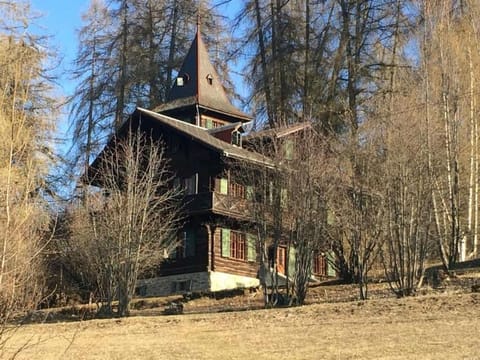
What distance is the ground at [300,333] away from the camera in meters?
14.7

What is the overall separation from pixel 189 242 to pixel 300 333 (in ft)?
53.0

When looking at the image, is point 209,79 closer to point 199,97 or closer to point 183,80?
point 183,80

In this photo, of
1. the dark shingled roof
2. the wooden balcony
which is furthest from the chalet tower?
the wooden balcony

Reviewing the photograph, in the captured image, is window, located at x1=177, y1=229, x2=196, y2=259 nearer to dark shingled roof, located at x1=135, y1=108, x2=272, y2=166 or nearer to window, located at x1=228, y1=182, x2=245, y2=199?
window, located at x1=228, y1=182, x2=245, y2=199

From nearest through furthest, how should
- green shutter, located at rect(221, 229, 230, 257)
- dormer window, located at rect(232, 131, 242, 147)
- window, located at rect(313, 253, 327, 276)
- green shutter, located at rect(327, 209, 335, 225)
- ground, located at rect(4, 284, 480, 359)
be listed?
ground, located at rect(4, 284, 480, 359), green shutter, located at rect(327, 209, 335, 225), green shutter, located at rect(221, 229, 230, 257), window, located at rect(313, 253, 327, 276), dormer window, located at rect(232, 131, 242, 147)

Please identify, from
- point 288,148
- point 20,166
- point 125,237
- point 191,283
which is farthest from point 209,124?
point 20,166

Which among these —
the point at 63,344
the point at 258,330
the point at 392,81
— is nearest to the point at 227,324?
the point at 258,330

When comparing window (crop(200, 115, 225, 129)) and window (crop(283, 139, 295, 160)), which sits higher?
window (crop(200, 115, 225, 129))

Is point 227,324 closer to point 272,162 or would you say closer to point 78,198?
point 272,162

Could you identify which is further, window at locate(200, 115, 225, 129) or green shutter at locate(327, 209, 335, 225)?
window at locate(200, 115, 225, 129)

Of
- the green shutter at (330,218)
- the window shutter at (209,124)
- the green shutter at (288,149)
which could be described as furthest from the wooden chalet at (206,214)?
the green shutter at (330,218)

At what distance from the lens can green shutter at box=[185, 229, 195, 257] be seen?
32.8 meters

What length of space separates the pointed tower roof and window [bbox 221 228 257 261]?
9.60 m

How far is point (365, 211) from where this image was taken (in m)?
22.6
